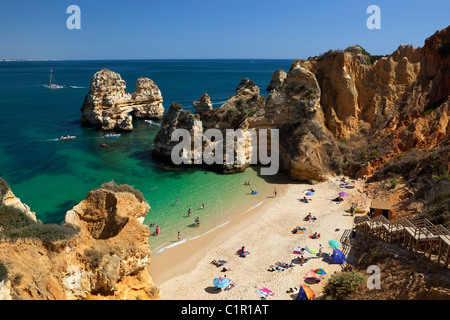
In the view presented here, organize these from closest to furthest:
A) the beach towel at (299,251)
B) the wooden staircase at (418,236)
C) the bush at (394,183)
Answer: the wooden staircase at (418,236) < the beach towel at (299,251) < the bush at (394,183)

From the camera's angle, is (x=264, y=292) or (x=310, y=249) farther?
(x=310, y=249)

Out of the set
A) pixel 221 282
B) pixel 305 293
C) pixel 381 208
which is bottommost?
pixel 221 282

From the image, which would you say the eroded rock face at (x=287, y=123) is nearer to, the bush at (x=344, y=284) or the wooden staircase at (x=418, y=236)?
the wooden staircase at (x=418, y=236)

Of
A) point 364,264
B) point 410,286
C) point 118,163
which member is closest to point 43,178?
point 118,163

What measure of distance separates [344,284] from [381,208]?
8984 mm

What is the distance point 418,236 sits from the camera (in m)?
13.0

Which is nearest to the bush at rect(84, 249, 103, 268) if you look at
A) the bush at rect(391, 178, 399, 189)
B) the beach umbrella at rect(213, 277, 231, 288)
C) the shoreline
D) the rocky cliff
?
the rocky cliff

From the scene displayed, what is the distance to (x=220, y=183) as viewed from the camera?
→ 2884cm

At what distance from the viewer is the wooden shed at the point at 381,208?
2060 cm

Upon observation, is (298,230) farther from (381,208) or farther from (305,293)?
(305,293)

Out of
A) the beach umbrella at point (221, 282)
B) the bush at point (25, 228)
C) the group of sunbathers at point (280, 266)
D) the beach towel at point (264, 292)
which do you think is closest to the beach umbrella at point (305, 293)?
the beach towel at point (264, 292)

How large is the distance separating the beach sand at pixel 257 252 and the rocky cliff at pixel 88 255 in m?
4.08

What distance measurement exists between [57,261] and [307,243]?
14498mm

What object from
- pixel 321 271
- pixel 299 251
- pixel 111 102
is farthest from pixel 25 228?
pixel 111 102
